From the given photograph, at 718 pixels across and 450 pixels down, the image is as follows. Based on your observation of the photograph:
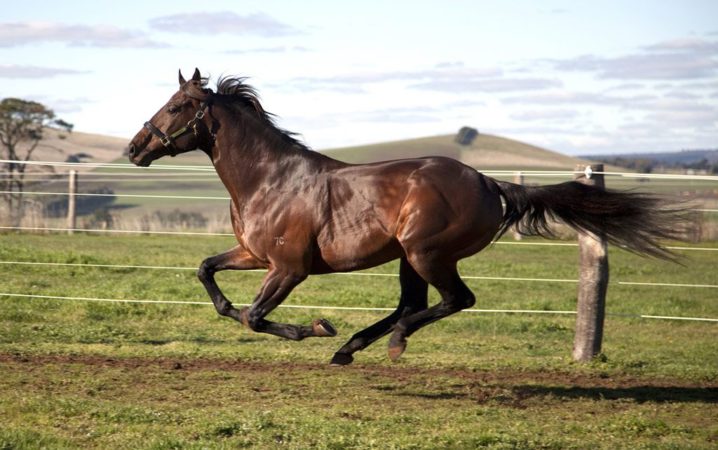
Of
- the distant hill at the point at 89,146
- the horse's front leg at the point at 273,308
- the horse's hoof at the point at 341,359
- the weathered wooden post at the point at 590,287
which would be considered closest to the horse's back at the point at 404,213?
the horse's front leg at the point at 273,308

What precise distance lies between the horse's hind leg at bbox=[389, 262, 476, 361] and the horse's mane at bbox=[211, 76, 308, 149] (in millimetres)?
1486

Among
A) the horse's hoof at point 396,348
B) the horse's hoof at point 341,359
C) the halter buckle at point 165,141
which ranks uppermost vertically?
the halter buckle at point 165,141

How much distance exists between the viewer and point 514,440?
20.5ft

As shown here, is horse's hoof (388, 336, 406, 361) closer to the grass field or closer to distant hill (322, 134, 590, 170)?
the grass field

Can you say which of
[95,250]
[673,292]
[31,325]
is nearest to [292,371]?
[31,325]

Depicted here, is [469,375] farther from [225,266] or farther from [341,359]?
[225,266]

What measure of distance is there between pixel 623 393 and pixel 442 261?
191 cm

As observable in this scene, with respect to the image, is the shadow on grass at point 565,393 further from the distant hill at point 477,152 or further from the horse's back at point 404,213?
the distant hill at point 477,152

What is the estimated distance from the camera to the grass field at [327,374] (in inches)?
250

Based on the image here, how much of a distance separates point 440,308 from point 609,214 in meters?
1.56

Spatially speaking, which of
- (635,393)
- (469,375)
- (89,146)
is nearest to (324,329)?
(469,375)

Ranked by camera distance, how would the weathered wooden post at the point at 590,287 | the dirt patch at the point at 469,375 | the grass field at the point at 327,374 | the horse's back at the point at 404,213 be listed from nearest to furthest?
the grass field at the point at 327,374
the horse's back at the point at 404,213
the dirt patch at the point at 469,375
the weathered wooden post at the point at 590,287

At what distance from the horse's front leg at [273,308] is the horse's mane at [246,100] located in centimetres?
108

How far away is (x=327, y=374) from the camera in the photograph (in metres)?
8.46
